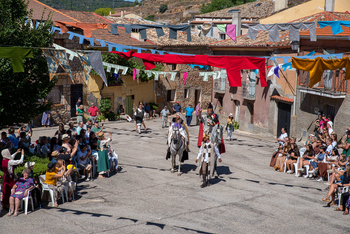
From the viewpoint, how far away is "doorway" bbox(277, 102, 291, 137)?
24.1 metres

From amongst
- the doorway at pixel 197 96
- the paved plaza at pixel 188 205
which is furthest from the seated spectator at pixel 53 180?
the doorway at pixel 197 96

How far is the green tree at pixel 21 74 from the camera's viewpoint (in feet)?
38.0

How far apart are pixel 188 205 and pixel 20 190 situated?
14.3 feet

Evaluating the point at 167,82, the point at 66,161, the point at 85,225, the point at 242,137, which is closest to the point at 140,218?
the point at 85,225

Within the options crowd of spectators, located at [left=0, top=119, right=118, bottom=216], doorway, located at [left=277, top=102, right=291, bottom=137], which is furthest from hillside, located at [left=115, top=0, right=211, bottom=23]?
crowd of spectators, located at [left=0, top=119, right=118, bottom=216]

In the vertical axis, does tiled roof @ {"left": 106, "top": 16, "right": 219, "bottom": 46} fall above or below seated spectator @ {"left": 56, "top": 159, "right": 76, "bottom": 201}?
above

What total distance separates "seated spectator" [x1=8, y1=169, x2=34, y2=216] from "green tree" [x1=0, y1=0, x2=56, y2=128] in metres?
2.59

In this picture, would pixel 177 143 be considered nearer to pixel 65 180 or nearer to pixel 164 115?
pixel 65 180

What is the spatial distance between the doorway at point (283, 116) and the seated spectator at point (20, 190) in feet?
58.2

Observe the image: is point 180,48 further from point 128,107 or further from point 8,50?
point 8,50

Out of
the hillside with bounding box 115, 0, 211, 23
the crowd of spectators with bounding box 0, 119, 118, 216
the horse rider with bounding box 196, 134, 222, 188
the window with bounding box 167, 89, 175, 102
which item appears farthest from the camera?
the hillside with bounding box 115, 0, 211, 23

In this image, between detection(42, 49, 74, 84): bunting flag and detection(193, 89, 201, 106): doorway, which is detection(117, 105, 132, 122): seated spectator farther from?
detection(42, 49, 74, 84): bunting flag

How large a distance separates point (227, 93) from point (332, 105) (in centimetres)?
1158

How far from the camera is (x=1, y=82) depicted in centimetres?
1131
